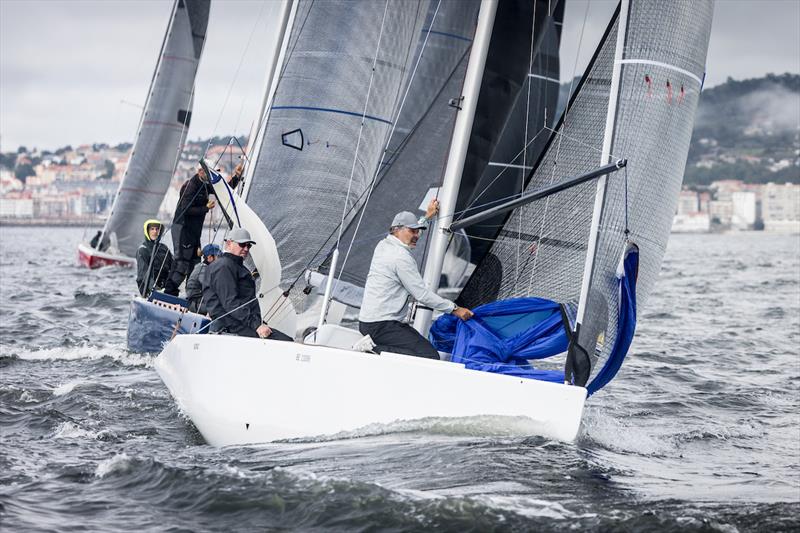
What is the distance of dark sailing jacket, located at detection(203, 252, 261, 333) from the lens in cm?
751

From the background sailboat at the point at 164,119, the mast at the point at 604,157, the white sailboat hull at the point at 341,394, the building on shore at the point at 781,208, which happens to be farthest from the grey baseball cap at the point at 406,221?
the building on shore at the point at 781,208

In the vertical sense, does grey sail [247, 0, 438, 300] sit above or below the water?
above

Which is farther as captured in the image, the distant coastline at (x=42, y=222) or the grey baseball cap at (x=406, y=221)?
the distant coastline at (x=42, y=222)

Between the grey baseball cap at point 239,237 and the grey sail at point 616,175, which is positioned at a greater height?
the grey sail at point 616,175

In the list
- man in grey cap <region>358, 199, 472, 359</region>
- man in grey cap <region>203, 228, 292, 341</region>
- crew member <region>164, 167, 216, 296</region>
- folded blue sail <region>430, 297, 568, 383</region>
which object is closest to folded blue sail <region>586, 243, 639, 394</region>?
folded blue sail <region>430, 297, 568, 383</region>

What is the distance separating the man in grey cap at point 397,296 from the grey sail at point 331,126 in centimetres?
294

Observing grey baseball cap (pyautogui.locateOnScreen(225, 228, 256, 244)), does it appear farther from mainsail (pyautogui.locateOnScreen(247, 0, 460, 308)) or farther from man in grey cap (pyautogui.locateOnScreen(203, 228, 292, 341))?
mainsail (pyautogui.locateOnScreen(247, 0, 460, 308))

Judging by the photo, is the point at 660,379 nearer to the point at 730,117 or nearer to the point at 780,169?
the point at 780,169

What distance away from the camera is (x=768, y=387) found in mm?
10617

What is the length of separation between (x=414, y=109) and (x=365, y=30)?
162 centimetres

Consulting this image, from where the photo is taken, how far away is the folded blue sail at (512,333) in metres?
6.96

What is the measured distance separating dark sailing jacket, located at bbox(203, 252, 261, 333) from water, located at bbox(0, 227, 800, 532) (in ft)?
2.38

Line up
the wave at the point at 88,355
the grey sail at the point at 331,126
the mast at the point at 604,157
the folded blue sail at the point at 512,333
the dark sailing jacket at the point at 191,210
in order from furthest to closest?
the dark sailing jacket at the point at 191,210 → the wave at the point at 88,355 → the grey sail at the point at 331,126 → the folded blue sail at the point at 512,333 → the mast at the point at 604,157

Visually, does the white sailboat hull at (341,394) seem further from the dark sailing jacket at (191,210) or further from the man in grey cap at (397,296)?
the dark sailing jacket at (191,210)
